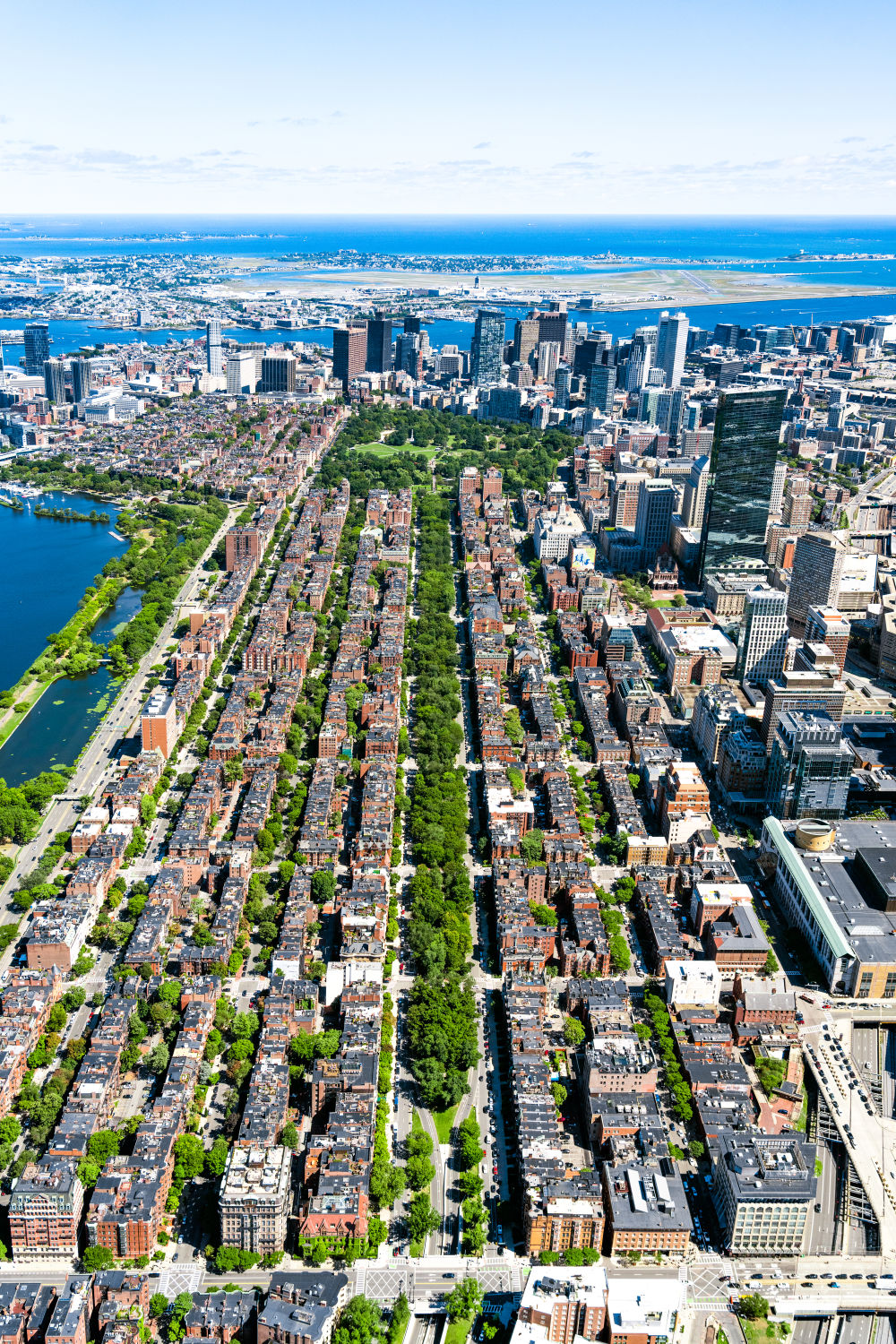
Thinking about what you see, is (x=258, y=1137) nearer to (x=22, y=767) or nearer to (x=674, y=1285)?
(x=674, y=1285)

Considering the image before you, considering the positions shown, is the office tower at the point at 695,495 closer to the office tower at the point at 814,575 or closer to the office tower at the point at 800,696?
the office tower at the point at 814,575

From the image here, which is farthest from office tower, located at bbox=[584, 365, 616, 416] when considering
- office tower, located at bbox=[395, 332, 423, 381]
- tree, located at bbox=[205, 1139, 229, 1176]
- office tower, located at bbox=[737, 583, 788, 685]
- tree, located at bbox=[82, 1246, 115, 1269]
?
tree, located at bbox=[82, 1246, 115, 1269]

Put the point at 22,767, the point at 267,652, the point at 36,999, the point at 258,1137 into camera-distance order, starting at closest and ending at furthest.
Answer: the point at 258,1137 → the point at 36,999 → the point at 22,767 → the point at 267,652

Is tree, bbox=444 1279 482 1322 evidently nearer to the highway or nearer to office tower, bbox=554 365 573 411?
the highway

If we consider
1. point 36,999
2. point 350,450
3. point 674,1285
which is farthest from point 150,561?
point 674,1285

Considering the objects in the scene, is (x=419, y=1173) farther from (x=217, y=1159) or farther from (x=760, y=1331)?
(x=760, y=1331)

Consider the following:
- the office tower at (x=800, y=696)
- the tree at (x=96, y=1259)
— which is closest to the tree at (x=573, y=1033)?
the tree at (x=96, y=1259)
